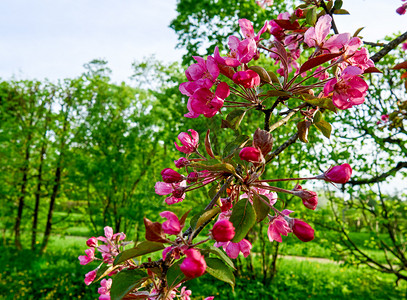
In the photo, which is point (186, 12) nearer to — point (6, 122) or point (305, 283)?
point (6, 122)

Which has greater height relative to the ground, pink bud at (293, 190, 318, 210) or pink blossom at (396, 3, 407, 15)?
pink blossom at (396, 3, 407, 15)

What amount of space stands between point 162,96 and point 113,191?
6.63 ft

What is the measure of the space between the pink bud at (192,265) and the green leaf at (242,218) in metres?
0.10

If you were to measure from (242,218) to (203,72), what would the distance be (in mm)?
331

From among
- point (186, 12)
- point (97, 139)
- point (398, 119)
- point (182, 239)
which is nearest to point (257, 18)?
point (186, 12)

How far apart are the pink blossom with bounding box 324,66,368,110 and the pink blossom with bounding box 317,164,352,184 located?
127 millimetres

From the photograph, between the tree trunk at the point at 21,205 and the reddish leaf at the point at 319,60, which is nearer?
the reddish leaf at the point at 319,60

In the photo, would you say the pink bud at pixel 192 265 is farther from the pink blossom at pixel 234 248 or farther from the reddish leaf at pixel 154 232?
the pink blossom at pixel 234 248

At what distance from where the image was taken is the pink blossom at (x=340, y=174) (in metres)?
0.57

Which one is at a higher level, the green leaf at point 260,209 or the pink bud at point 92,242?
the green leaf at point 260,209

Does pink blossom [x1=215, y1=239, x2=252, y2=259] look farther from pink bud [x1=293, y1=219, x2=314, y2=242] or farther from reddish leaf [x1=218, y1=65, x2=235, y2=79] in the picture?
reddish leaf [x1=218, y1=65, x2=235, y2=79]

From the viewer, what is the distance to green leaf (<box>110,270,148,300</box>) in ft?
1.68

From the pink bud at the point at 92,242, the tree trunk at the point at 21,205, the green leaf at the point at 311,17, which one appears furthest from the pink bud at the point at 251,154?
the tree trunk at the point at 21,205

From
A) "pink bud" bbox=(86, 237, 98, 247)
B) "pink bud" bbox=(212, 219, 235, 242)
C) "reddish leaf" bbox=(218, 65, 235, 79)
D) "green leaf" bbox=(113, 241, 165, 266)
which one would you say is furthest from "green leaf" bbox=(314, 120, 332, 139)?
"pink bud" bbox=(86, 237, 98, 247)
